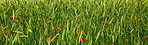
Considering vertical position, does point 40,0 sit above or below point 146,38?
above

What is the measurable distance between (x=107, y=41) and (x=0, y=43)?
2.22 ft

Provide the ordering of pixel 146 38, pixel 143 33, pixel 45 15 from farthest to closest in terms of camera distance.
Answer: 1. pixel 45 15
2. pixel 143 33
3. pixel 146 38

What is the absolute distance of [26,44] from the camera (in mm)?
1139

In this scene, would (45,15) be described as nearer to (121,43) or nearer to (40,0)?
(40,0)

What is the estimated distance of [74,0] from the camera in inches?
96.0

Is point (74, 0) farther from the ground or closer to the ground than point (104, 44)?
farther from the ground

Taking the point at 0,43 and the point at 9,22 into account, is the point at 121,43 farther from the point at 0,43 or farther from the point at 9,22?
the point at 9,22

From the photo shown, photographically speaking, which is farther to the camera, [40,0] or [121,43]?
[40,0]

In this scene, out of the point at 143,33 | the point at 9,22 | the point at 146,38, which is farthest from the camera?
the point at 9,22

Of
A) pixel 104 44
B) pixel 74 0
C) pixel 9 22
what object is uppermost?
pixel 74 0

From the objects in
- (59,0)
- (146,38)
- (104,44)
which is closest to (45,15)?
(59,0)

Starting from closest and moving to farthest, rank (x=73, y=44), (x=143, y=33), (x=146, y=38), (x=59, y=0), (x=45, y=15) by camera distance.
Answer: (x=73, y=44), (x=146, y=38), (x=143, y=33), (x=45, y=15), (x=59, y=0)

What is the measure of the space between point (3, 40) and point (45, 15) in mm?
725

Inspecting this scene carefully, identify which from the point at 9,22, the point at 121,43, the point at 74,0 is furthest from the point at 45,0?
the point at 121,43
